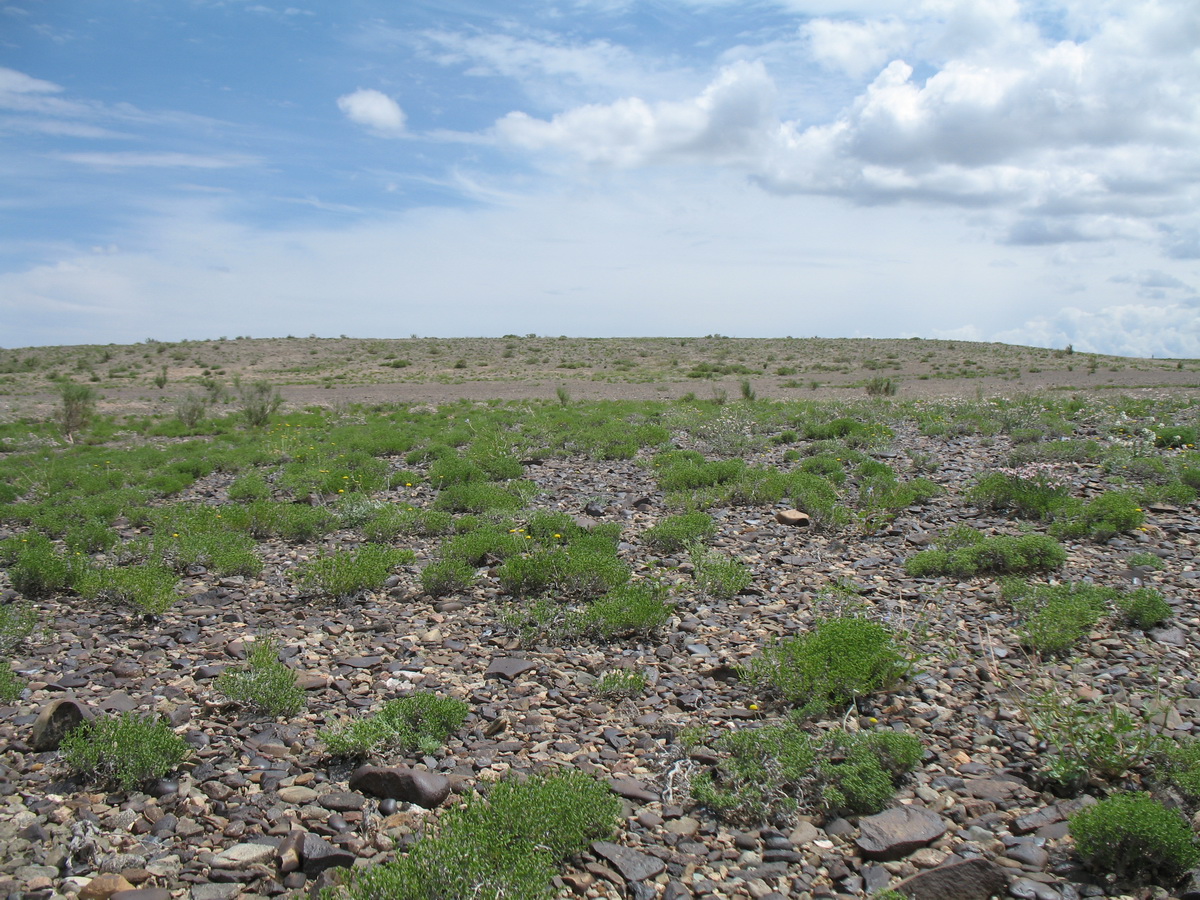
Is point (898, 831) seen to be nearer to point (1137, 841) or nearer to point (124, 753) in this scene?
point (1137, 841)

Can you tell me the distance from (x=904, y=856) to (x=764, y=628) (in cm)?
295

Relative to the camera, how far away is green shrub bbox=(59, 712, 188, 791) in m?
4.43

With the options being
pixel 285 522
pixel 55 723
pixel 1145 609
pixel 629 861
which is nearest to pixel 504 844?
pixel 629 861

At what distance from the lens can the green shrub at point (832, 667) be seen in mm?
5297

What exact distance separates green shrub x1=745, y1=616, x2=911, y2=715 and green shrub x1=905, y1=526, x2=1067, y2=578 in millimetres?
2279

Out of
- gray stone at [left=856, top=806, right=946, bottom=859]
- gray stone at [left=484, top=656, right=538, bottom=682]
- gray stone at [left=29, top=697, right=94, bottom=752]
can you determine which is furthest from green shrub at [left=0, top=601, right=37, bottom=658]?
gray stone at [left=856, top=806, right=946, bottom=859]

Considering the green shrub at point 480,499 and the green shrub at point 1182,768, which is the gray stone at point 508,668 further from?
the green shrub at point 480,499

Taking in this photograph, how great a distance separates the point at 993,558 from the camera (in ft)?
25.3

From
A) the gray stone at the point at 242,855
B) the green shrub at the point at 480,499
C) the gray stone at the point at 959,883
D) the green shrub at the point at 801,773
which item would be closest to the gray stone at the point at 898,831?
the green shrub at the point at 801,773

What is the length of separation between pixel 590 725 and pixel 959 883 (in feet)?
8.07

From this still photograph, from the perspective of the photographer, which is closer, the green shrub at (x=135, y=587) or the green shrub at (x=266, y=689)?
the green shrub at (x=266, y=689)

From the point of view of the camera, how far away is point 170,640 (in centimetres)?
661

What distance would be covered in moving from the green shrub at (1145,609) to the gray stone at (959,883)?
3591 millimetres

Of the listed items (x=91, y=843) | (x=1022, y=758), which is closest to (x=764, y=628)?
(x=1022, y=758)
